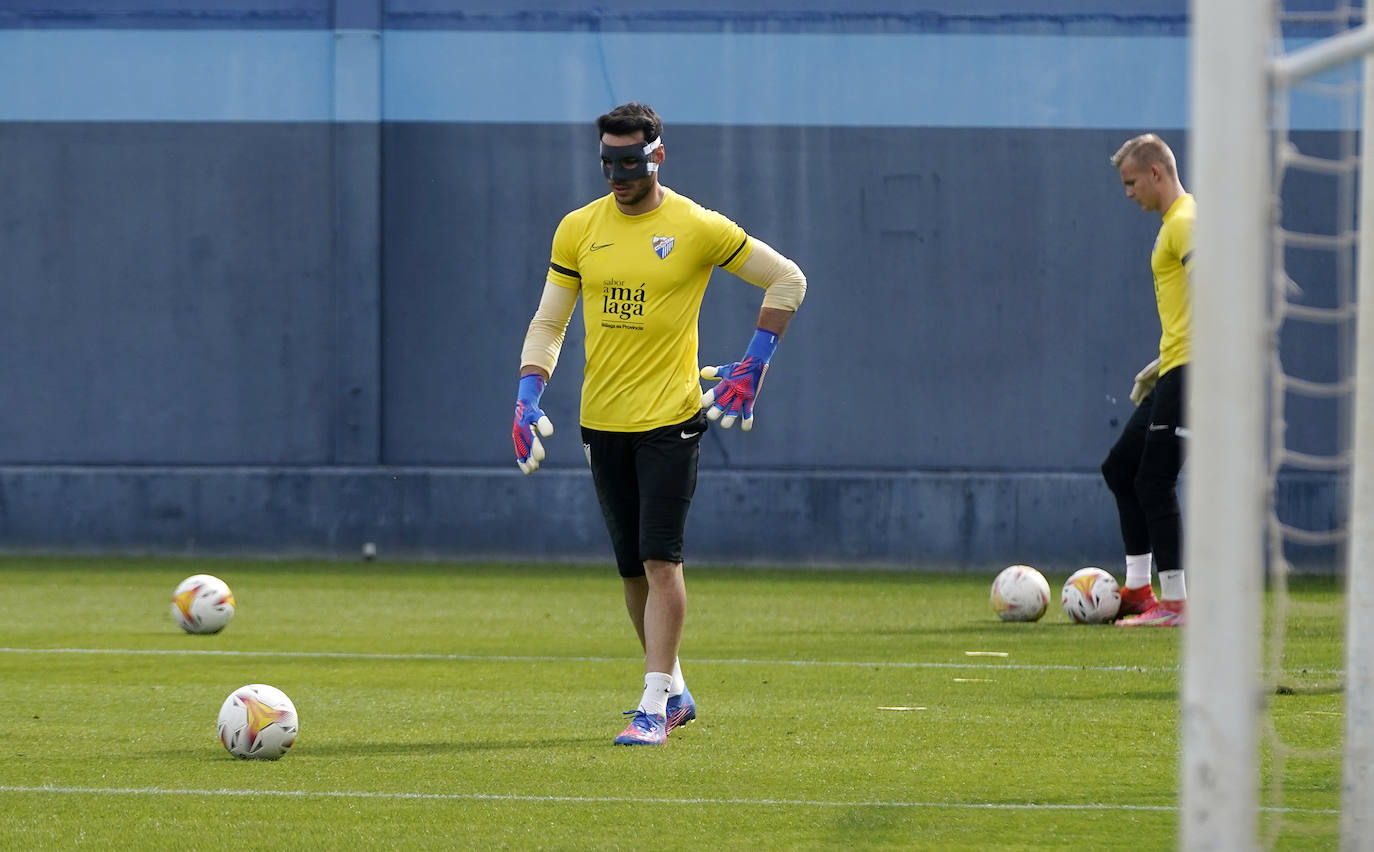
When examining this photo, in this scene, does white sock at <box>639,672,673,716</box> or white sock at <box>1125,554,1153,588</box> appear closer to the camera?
white sock at <box>639,672,673,716</box>

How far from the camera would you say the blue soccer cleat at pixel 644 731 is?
6641 millimetres

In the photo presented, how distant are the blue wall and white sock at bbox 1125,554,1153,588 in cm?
506

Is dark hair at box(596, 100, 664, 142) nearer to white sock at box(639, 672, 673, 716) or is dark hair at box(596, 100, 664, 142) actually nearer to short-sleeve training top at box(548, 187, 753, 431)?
short-sleeve training top at box(548, 187, 753, 431)

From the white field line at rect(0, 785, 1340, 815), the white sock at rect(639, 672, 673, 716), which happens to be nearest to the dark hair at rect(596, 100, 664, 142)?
the white sock at rect(639, 672, 673, 716)

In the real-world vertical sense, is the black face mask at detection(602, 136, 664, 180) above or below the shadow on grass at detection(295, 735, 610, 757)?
above

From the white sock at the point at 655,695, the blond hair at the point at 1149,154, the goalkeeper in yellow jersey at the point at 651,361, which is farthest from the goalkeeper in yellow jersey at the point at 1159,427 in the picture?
the white sock at the point at 655,695

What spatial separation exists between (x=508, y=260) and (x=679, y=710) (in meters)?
9.86

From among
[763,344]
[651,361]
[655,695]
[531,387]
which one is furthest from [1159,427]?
[655,695]

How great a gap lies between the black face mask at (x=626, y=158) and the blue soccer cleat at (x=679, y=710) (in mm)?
1871

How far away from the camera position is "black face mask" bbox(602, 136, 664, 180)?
679 centimetres

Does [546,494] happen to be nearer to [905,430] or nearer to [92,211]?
[905,430]

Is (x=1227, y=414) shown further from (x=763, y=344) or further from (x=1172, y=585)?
(x=1172, y=585)

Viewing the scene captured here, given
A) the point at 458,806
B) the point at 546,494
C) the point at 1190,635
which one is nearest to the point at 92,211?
the point at 546,494

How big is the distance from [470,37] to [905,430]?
494cm
